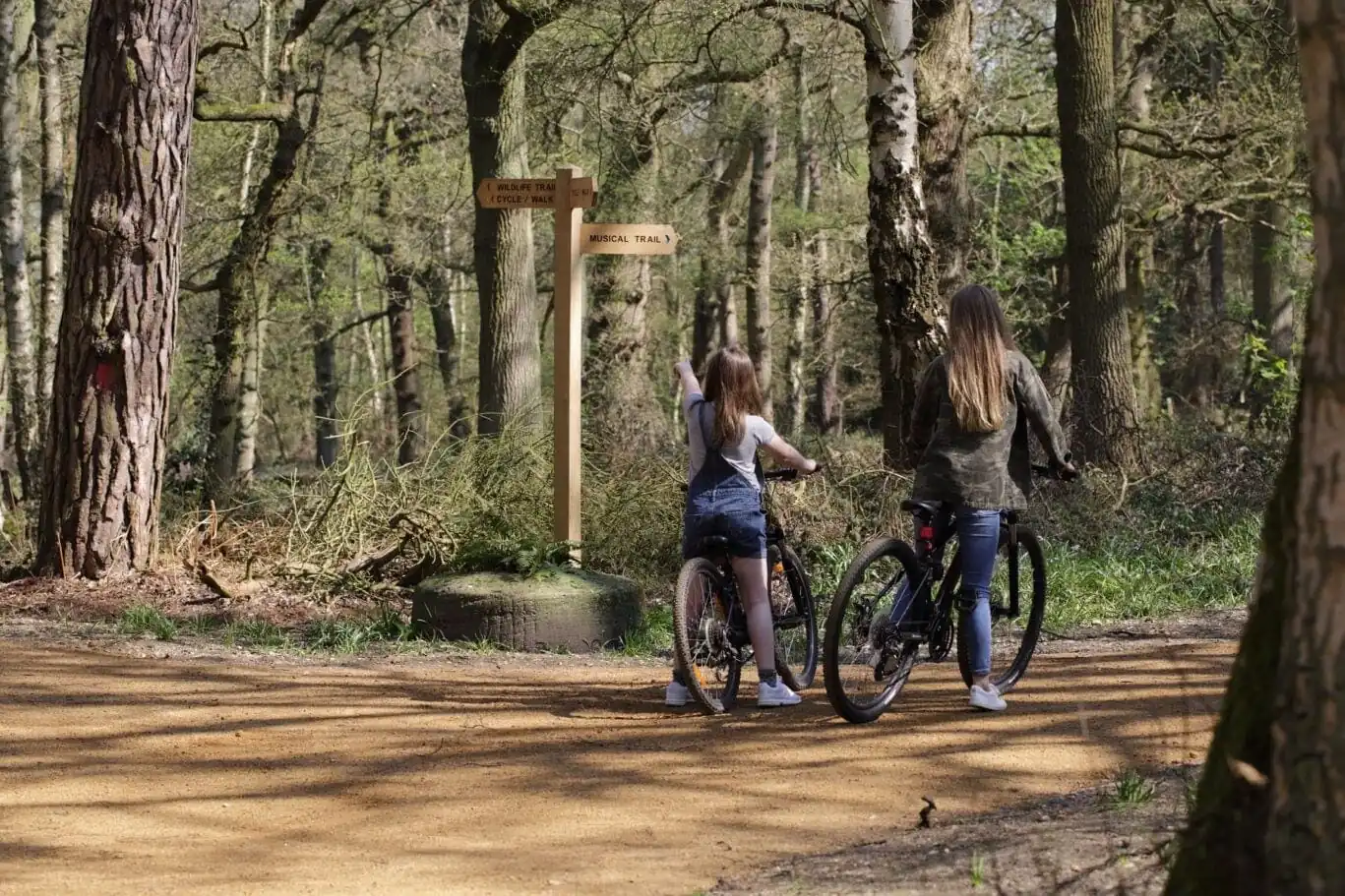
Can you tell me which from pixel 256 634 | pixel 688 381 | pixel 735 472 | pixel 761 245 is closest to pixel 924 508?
pixel 735 472

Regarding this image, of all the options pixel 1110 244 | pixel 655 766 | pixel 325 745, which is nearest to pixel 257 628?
pixel 325 745

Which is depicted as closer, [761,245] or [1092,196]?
[1092,196]

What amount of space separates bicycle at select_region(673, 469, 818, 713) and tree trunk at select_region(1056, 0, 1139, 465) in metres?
10.4

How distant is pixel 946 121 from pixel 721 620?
8.71m

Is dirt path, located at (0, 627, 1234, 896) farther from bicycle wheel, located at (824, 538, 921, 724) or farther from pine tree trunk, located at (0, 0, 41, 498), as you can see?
pine tree trunk, located at (0, 0, 41, 498)

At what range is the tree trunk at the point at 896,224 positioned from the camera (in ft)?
45.1

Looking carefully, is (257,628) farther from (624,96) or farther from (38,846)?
(624,96)

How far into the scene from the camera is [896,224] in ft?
46.1

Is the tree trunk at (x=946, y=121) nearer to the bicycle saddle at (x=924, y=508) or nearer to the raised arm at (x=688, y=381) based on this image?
the raised arm at (x=688, y=381)

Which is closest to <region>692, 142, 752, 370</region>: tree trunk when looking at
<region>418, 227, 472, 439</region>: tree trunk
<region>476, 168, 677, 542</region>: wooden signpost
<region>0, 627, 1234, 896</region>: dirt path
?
<region>418, 227, 472, 439</region>: tree trunk

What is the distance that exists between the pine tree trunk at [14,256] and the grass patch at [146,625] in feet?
24.6

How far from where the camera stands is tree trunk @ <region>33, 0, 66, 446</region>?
60.4ft

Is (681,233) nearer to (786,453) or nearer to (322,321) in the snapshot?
(322,321)

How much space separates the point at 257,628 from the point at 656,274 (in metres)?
20.8
